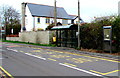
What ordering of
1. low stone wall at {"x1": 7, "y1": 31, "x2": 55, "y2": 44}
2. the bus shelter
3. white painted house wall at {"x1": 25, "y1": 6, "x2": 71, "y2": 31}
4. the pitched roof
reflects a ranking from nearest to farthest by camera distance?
the bus shelter < low stone wall at {"x1": 7, "y1": 31, "x2": 55, "y2": 44} < white painted house wall at {"x1": 25, "y1": 6, "x2": 71, "y2": 31} < the pitched roof

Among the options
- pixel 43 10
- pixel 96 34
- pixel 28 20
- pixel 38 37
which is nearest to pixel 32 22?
pixel 28 20

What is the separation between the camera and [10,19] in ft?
166

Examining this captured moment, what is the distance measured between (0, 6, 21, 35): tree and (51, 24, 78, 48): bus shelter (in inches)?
1154

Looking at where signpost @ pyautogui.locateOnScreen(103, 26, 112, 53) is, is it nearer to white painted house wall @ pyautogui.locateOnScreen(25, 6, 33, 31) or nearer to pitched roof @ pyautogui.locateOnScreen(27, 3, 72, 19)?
pitched roof @ pyautogui.locateOnScreen(27, 3, 72, 19)

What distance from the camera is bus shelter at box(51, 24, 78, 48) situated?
1734 centimetres

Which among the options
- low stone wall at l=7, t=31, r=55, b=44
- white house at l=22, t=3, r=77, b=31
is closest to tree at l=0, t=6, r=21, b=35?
white house at l=22, t=3, r=77, b=31

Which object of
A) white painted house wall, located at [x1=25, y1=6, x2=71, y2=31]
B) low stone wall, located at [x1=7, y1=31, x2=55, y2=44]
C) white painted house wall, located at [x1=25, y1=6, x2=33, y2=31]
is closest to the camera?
low stone wall, located at [x1=7, y1=31, x2=55, y2=44]

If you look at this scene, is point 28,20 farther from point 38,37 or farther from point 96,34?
point 96,34

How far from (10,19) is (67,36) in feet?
121

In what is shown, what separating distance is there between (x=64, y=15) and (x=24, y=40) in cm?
2220

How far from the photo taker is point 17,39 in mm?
34500

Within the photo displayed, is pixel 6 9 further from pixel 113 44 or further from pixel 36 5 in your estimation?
pixel 113 44

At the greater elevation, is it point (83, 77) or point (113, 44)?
point (113, 44)

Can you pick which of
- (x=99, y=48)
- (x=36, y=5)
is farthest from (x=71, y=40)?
(x=36, y=5)
